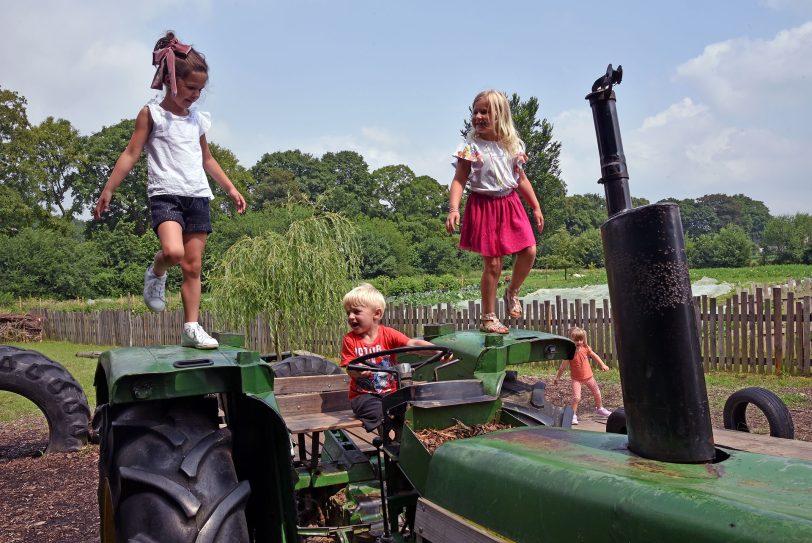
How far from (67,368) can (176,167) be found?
560 inches

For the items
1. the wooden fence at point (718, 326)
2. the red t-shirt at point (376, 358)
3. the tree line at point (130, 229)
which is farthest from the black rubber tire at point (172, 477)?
the tree line at point (130, 229)

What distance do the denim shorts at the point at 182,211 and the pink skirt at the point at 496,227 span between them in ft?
4.73

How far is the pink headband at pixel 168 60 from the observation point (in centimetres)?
→ 317

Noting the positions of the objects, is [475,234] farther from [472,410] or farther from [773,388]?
[773,388]

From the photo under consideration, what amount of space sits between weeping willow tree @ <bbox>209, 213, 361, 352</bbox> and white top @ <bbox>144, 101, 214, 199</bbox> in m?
8.55

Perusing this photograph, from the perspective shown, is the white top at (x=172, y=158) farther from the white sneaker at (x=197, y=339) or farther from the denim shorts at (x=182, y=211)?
the white sneaker at (x=197, y=339)

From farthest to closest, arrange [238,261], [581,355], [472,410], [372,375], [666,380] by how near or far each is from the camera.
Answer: [238,261] < [581,355] < [372,375] < [472,410] < [666,380]

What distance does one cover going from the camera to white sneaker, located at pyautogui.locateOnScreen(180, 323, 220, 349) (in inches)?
120

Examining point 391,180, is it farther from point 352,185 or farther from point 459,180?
point 459,180

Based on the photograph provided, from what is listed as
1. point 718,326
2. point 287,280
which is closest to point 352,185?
point 287,280

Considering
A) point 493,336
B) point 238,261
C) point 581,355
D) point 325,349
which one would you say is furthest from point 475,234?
point 325,349

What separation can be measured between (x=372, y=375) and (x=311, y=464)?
21.3 inches

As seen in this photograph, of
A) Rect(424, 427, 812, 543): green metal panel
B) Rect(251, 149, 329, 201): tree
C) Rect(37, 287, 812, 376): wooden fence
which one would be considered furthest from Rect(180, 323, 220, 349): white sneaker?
Rect(251, 149, 329, 201): tree

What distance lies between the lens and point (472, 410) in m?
3.02
